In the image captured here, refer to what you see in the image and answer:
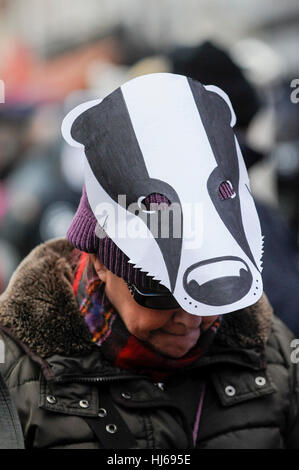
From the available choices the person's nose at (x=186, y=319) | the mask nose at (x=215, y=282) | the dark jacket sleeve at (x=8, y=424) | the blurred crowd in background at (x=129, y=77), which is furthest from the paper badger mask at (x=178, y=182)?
the blurred crowd in background at (x=129, y=77)

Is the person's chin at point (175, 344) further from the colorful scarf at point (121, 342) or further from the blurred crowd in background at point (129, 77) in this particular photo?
the blurred crowd in background at point (129, 77)

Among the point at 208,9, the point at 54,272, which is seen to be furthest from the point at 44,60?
the point at 54,272

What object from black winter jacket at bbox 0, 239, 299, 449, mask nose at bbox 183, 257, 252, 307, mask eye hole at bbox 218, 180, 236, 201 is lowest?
black winter jacket at bbox 0, 239, 299, 449

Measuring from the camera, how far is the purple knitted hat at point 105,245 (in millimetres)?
1646

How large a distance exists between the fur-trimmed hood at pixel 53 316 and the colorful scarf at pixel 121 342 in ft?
0.08

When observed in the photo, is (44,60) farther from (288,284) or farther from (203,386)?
(203,386)

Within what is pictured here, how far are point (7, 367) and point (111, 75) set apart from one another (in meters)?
3.64

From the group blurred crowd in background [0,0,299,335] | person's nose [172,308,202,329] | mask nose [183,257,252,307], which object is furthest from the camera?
blurred crowd in background [0,0,299,335]

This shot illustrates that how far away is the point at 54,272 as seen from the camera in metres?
1.90

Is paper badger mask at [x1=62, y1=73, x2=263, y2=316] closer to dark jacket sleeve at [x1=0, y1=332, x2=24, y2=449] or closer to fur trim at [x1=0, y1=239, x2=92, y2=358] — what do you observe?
fur trim at [x1=0, y1=239, x2=92, y2=358]

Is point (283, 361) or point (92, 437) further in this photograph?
point (283, 361)

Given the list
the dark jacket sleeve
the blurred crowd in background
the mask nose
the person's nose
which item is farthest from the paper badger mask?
the blurred crowd in background

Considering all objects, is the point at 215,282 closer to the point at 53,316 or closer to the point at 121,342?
the point at 121,342

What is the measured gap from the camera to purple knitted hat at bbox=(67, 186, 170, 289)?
165 centimetres
